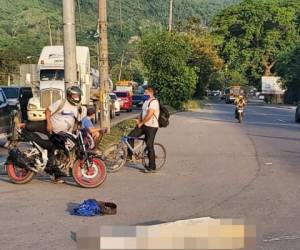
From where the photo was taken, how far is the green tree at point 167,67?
46.2 metres

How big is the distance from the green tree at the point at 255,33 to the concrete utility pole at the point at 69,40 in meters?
72.0

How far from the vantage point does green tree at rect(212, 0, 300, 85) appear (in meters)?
86.6

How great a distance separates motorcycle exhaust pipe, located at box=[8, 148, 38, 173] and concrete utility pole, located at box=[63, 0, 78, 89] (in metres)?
3.96

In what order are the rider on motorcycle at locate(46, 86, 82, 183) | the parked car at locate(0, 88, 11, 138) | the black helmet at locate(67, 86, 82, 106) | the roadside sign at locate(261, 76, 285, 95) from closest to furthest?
the rider on motorcycle at locate(46, 86, 82, 183)
the black helmet at locate(67, 86, 82, 106)
the parked car at locate(0, 88, 11, 138)
the roadside sign at locate(261, 76, 285, 95)

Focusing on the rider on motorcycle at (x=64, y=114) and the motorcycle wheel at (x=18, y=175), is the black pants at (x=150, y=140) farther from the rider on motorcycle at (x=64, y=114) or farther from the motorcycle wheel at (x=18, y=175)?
the motorcycle wheel at (x=18, y=175)

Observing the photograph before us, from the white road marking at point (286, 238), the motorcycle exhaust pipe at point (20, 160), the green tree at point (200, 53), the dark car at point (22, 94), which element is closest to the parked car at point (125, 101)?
the green tree at point (200, 53)

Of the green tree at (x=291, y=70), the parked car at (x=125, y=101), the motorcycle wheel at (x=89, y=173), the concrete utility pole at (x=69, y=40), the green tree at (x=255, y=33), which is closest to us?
the motorcycle wheel at (x=89, y=173)

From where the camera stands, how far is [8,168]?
11383mm

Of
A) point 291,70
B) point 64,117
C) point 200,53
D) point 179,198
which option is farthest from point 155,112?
point 291,70

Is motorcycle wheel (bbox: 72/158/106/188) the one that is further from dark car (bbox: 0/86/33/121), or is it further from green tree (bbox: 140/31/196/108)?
green tree (bbox: 140/31/196/108)

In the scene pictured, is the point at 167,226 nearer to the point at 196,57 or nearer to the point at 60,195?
the point at 60,195

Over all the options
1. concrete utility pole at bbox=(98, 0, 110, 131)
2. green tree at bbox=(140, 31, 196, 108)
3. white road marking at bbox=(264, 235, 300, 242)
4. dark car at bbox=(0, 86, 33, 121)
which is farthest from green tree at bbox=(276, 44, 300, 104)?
white road marking at bbox=(264, 235, 300, 242)

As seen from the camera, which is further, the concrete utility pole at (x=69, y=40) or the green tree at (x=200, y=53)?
the green tree at (x=200, y=53)

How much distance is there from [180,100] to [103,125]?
92.1 ft
